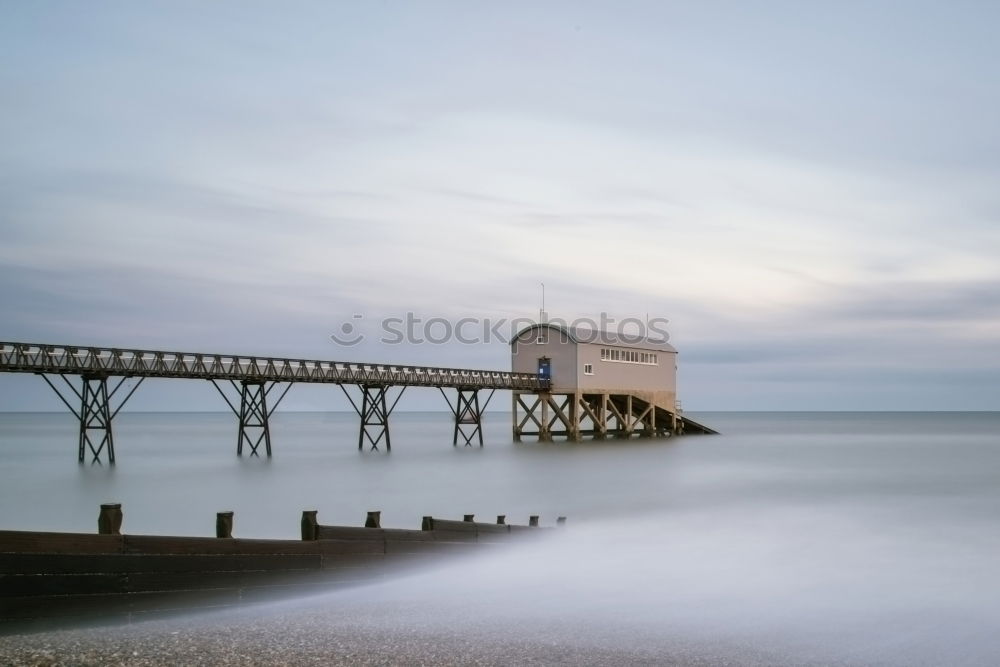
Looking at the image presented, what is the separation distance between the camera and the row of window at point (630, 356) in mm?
55125

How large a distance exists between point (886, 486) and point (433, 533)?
27.1m

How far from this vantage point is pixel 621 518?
23484 millimetres

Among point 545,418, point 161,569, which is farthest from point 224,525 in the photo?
point 545,418

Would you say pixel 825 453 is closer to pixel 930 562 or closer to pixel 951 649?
pixel 930 562

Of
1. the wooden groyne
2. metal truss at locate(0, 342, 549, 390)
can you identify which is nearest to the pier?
metal truss at locate(0, 342, 549, 390)

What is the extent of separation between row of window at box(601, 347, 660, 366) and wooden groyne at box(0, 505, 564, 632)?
4360cm

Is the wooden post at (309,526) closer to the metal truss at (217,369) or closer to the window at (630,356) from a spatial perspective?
→ the metal truss at (217,369)

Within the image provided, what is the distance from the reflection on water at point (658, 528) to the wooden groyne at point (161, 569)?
0.52 m

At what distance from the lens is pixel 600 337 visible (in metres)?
55.5

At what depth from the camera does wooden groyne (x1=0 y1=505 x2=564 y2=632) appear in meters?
8.58

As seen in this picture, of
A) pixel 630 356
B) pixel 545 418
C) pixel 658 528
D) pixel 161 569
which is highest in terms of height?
pixel 630 356

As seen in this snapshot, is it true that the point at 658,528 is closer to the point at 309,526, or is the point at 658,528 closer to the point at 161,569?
the point at 309,526

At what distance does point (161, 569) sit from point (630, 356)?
164 feet

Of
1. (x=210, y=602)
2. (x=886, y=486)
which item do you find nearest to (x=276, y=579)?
(x=210, y=602)
